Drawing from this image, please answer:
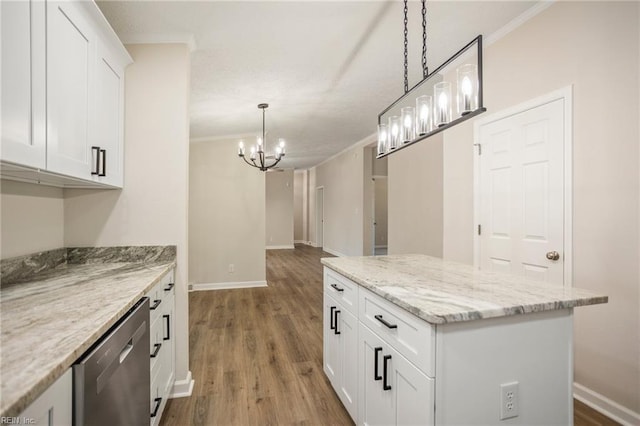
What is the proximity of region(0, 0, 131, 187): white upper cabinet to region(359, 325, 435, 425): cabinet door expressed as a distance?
5.23 feet

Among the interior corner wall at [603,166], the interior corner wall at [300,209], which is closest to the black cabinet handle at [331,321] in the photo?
the interior corner wall at [603,166]

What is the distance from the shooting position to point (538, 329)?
1.23 meters

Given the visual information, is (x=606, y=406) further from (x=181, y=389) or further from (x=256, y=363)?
(x=181, y=389)

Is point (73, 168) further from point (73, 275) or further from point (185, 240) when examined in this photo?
point (185, 240)

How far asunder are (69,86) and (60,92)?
89mm

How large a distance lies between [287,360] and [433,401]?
1852 mm

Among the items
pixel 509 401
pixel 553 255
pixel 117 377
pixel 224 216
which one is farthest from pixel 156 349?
pixel 224 216

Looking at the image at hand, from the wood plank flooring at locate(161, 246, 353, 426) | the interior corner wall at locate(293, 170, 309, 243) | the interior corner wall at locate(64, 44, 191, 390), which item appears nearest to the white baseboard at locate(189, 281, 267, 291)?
the wood plank flooring at locate(161, 246, 353, 426)

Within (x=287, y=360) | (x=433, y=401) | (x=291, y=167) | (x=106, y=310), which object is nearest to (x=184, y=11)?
(x=106, y=310)

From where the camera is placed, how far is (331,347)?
2.23m

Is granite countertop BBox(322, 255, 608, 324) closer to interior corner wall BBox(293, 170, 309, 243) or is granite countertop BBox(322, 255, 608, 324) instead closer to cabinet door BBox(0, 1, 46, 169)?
cabinet door BBox(0, 1, 46, 169)

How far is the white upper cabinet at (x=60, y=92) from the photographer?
1117mm

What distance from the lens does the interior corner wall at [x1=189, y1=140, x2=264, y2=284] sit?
5125mm

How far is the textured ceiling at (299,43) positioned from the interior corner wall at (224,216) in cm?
93
